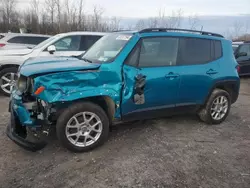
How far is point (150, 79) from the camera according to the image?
4.00 metres

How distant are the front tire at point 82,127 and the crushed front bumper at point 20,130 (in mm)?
343

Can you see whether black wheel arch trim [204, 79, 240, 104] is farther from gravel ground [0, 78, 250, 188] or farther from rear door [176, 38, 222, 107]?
gravel ground [0, 78, 250, 188]

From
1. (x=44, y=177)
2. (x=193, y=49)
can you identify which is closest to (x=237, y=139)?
(x=193, y=49)

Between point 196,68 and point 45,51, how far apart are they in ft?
14.8

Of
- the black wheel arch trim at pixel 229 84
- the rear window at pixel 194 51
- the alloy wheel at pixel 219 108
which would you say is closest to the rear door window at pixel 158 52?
the rear window at pixel 194 51

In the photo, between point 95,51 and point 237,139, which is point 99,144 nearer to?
point 95,51

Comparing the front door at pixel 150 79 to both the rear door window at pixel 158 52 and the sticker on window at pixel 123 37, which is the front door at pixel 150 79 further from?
the sticker on window at pixel 123 37

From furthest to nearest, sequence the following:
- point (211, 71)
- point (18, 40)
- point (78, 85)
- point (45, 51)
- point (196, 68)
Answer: point (18, 40) → point (45, 51) → point (211, 71) → point (196, 68) → point (78, 85)

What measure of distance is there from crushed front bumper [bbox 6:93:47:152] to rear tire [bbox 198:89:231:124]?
308 cm

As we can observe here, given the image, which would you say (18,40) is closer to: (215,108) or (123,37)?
(123,37)

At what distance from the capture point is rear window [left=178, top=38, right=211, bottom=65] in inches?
175

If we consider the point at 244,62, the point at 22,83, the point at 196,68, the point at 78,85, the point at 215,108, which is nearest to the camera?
the point at 78,85

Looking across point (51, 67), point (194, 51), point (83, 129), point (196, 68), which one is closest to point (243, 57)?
point (194, 51)

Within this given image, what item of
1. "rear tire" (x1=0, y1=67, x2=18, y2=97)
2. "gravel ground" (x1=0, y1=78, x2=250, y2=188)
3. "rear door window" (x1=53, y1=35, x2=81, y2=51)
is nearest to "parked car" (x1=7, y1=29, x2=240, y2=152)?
"gravel ground" (x1=0, y1=78, x2=250, y2=188)
